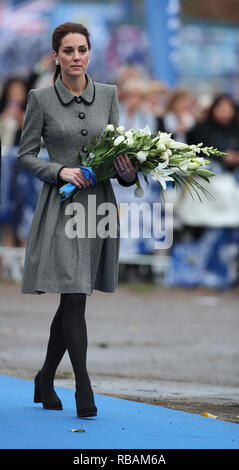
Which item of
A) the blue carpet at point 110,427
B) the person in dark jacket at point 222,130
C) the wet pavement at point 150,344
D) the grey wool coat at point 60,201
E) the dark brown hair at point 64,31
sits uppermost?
the person in dark jacket at point 222,130

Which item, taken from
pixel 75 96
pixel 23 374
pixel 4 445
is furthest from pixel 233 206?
pixel 4 445

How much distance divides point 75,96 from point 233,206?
9005 mm

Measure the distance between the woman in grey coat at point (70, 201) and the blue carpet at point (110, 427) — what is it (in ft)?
0.73

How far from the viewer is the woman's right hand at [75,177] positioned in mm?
5844

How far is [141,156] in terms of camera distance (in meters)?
5.84

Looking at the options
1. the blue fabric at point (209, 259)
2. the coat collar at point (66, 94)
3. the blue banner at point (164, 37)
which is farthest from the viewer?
the blue banner at point (164, 37)

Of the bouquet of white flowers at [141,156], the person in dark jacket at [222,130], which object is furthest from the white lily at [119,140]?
the person in dark jacket at [222,130]

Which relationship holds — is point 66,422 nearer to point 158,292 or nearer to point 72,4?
point 158,292

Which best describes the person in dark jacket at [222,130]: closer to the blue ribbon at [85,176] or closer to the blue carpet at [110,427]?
the blue carpet at [110,427]

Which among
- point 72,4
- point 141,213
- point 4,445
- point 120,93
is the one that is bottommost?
point 4,445

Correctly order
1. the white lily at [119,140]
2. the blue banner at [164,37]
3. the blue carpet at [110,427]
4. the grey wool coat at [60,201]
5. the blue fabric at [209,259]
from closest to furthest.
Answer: the blue carpet at [110,427] < the white lily at [119,140] < the grey wool coat at [60,201] < the blue fabric at [209,259] < the blue banner at [164,37]

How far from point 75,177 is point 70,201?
181 mm

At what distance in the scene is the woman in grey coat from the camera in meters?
5.92

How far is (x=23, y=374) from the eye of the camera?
7.93m
